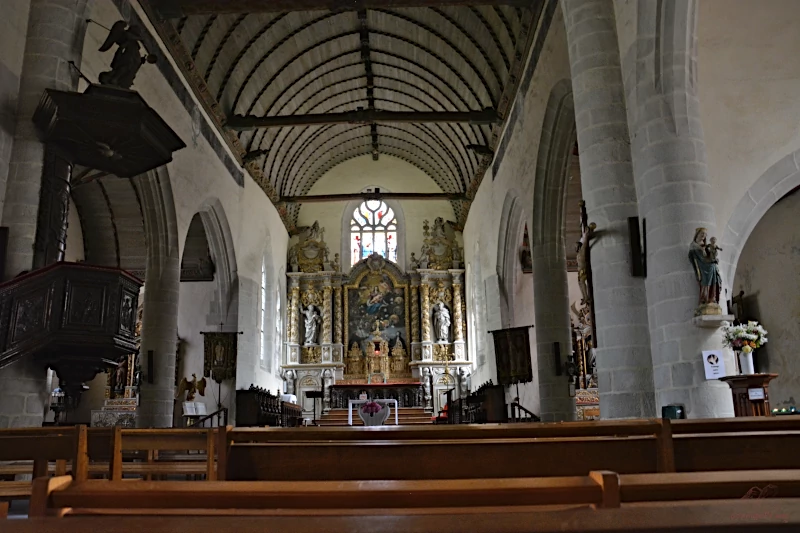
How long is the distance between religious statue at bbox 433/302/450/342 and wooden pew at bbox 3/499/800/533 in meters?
21.1

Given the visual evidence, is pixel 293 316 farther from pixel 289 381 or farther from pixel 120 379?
pixel 120 379

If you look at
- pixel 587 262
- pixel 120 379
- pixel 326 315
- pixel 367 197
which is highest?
pixel 367 197

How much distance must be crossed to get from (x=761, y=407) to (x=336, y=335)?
17.8 meters

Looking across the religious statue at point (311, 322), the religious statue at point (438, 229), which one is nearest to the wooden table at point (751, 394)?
the religious statue at point (311, 322)

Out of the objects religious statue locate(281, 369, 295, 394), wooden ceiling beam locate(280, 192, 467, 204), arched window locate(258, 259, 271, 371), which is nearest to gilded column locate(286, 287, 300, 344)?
religious statue locate(281, 369, 295, 394)

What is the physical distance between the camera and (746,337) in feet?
19.8

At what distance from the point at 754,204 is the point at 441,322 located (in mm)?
14662

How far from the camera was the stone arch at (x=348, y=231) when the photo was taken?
79.3ft

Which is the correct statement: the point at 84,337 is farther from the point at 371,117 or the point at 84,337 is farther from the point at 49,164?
the point at 371,117

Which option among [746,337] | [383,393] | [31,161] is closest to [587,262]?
[746,337]

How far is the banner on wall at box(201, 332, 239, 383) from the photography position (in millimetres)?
15711

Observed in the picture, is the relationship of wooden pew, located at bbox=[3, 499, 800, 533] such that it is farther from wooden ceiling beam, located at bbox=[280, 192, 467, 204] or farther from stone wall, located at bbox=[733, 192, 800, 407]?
A: wooden ceiling beam, located at bbox=[280, 192, 467, 204]

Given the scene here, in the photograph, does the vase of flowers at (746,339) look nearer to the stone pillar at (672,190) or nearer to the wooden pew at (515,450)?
the stone pillar at (672,190)

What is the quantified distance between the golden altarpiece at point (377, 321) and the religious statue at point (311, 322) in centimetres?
3
